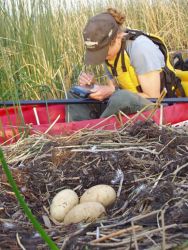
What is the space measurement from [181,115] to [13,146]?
101cm

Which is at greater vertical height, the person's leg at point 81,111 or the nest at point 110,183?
the nest at point 110,183

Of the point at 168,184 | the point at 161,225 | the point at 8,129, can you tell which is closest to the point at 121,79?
the point at 8,129

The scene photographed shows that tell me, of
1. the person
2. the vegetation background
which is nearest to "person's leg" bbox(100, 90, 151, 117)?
the person

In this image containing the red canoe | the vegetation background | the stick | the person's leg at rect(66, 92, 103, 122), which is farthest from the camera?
the vegetation background

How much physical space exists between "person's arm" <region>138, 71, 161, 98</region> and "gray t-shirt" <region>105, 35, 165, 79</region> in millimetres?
31

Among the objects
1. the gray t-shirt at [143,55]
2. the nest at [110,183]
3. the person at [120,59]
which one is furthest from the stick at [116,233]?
the gray t-shirt at [143,55]

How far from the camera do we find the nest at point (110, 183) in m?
1.75

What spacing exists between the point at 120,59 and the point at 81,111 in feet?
1.35

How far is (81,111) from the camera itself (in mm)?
3756

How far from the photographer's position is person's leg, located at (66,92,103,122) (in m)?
3.70

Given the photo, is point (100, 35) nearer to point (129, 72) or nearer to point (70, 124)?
point (129, 72)

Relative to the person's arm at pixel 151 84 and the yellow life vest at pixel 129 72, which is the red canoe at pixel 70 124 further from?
the yellow life vest at pixel 129 72

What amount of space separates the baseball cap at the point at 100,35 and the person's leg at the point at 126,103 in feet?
1.58

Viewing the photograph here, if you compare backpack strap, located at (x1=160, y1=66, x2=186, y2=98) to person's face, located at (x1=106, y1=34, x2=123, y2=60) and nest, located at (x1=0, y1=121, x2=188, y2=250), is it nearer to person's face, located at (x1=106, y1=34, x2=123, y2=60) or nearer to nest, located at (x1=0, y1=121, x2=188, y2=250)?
person's face, located at (x1=106, y1=34, x2=123, y2=60)
